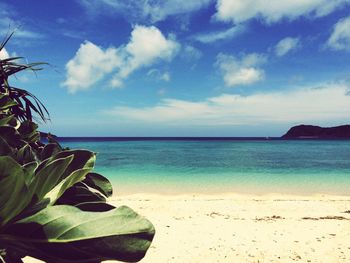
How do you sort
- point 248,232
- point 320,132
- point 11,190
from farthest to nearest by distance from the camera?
point 320,132 → point 248,232 → point 11,190

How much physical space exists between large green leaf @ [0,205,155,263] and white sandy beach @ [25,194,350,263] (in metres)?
6.30

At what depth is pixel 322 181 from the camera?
1975 cm

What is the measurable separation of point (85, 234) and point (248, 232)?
27.1 ft

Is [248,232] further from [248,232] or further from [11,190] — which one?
[11,190]

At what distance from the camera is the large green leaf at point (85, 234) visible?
1.12 ft

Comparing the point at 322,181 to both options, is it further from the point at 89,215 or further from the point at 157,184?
the point at 89,215

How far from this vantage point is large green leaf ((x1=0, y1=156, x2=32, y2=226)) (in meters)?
0.33

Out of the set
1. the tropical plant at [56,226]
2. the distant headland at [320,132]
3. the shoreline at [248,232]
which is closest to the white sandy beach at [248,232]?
the shoreline at [248,232]

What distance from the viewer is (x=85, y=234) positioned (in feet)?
1.12

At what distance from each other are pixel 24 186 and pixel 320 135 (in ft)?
404

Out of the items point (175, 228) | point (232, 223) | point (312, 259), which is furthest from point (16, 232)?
point (232, 223)

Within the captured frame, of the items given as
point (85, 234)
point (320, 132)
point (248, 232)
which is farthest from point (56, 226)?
point (320, 132)

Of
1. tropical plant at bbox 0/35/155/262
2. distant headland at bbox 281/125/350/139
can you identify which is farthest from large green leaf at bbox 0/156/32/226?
distant headland at bbox 281/125/350/139

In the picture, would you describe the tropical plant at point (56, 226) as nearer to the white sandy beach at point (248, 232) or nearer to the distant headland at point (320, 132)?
the white sandy beach at point (248, 232)
